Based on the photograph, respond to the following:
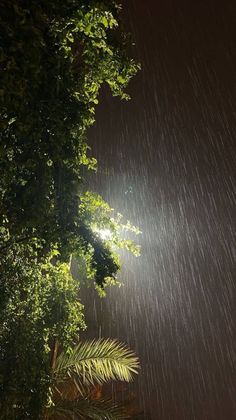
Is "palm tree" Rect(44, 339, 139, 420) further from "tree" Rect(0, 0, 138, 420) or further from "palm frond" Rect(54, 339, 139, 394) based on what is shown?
"tree" Rect(0, 0, 138, 420)

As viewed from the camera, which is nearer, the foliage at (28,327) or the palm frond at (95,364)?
the foliage at (28,327)

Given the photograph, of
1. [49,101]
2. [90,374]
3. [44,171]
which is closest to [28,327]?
[44,171]

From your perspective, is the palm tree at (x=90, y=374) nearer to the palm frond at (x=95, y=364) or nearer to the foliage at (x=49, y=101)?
the palm frond at (x=95, y=364)

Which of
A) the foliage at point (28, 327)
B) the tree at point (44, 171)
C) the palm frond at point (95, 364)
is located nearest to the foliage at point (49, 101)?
the tree at point (44, 171)

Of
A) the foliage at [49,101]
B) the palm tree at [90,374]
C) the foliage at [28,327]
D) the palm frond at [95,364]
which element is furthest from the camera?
the palm frond at [95,364]

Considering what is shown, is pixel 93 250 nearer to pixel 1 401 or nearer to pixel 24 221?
pixel 24 221

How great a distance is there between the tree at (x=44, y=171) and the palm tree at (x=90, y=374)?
1.94 m

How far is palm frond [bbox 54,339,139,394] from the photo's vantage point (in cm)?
743

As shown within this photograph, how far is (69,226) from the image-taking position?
4344mm

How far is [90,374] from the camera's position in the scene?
7.33m

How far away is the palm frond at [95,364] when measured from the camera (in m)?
7.43

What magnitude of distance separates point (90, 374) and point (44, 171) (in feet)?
16.0

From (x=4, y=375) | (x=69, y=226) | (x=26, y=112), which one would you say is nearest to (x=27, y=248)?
(x=69, y=226)

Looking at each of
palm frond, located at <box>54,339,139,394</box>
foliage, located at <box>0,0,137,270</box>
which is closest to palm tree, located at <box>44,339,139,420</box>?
palm frond, located at <box>54,339,139,394</box>
